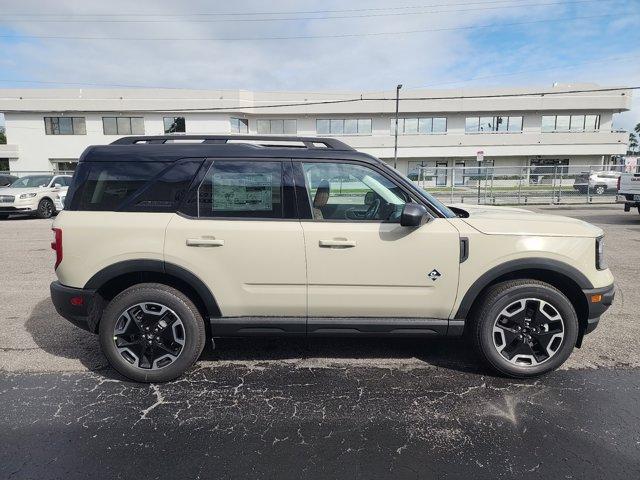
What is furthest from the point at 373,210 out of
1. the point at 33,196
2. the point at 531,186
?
the point at 531,186

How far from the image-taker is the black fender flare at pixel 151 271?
3271 mm

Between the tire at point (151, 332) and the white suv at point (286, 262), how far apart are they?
0.01 m

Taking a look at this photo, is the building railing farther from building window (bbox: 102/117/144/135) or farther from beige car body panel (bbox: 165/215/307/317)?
beige car body panel (bbox: 165/215/307/317)

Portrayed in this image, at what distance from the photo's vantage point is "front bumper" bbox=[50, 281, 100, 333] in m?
3.34

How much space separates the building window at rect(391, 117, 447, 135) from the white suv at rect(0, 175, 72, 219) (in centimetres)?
3099

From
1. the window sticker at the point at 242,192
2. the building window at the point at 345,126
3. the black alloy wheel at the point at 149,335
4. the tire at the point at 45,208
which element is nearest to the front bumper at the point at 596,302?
the window sticker at the point at 242,192

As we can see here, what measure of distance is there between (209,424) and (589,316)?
2.98m

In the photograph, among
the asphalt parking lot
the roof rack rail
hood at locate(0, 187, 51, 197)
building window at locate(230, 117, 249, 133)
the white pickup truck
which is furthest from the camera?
building window at locate(230, 117, 249, 133)

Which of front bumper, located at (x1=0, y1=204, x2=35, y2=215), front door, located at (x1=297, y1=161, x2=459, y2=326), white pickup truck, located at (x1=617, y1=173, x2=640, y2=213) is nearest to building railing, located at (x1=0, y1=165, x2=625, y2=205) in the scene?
front bumper, located at (x1=0, y1=204, x2=35, y2=215)

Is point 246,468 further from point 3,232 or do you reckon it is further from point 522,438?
point 3,232

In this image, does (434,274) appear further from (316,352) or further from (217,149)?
(217,149)

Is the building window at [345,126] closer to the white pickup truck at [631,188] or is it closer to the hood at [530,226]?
the white pickup truck at [631,188]

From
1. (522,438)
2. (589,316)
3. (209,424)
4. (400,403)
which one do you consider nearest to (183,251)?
(209,424)

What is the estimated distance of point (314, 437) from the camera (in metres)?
2.73
